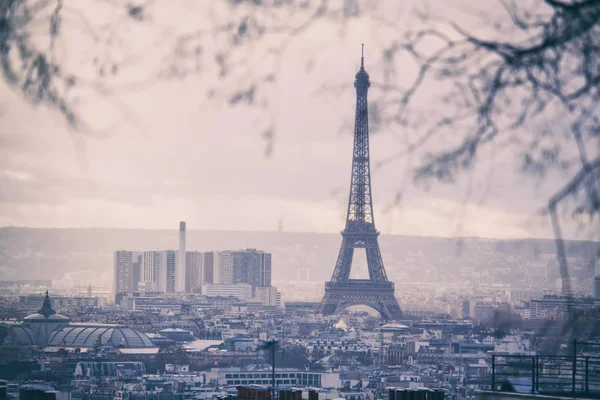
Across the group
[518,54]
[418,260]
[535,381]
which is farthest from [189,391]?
[518,54]

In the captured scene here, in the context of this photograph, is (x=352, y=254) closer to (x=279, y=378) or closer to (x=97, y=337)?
(x=97, y=337)

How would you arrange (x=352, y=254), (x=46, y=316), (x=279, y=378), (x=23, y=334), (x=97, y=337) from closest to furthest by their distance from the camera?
(x=279, y=378)
(x=23, y=334)
(x=352, y=254)
(x=97, y=337)
(x=46, y=316)

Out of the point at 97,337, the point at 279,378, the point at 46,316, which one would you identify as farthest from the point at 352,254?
the point at 279,378

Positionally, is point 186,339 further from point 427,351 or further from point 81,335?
point 427,351

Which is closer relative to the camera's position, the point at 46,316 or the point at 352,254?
Result: the point at 352,254

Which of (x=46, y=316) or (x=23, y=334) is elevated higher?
(x=46, y=316)

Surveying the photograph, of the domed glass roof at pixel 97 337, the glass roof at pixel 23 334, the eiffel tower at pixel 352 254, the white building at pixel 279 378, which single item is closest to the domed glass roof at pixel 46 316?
the domed glass roof at pixel 97 337

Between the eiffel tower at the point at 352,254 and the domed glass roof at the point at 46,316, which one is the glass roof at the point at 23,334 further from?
the eiffel tower at the point at 352,254

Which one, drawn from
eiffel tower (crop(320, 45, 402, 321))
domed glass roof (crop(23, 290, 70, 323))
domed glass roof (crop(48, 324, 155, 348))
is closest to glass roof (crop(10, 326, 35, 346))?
domed glass roof (crop(48, 324, 155, 348))

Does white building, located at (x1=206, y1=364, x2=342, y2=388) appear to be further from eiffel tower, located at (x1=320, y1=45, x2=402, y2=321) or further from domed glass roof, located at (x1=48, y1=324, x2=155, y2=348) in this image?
domed glass roof, located at (x1=48, y1=324, x2=155, y2=348)
